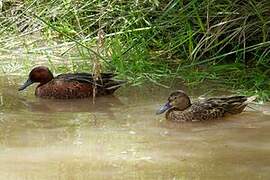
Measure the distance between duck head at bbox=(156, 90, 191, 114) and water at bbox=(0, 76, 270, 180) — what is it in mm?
100

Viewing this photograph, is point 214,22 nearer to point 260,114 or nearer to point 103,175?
point 260,114

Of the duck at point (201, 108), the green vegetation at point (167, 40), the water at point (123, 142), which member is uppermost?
the green vegetation at point (167, 40)

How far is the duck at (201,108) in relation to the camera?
5.39m

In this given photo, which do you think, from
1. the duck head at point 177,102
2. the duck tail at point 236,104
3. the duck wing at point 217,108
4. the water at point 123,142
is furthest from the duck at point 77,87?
the duck tail at point 236,104

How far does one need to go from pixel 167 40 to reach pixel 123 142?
3.00 metres

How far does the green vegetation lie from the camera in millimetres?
6676

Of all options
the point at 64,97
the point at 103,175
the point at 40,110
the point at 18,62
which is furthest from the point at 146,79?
the point at 103,175

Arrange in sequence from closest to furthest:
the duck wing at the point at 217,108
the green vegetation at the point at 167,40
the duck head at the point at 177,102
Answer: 1. the duck wing at the point at 217,108
2. the duck head at the point at 177,102
3. the green vegetation at the point at 167,40

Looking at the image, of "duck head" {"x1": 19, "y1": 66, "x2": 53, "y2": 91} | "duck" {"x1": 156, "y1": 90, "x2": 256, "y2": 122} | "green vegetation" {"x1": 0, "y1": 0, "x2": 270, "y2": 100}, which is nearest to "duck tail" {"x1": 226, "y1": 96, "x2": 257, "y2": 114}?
"duck" {"x1": 156, "y1": 90, "x2": 256, "y2": 122}

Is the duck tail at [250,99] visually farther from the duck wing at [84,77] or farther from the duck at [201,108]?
the duck wing at [84,77]

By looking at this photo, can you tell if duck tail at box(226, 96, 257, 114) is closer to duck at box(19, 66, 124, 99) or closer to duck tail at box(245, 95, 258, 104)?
duck tail at box(245, 95, 258, 104)

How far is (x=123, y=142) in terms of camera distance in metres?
4.73

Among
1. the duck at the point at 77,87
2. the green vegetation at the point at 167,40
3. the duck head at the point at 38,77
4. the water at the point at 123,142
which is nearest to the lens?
the water at the point at 123,142

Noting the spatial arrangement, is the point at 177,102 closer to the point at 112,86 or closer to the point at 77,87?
the point at 112,86
